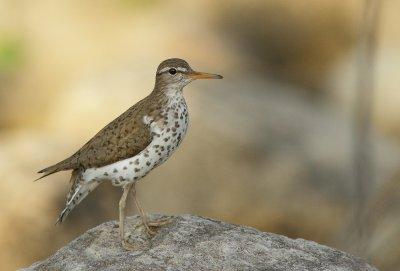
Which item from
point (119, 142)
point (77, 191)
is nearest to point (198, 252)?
point (119, 142)

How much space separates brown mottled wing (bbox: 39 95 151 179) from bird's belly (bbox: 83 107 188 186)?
2.6 inches

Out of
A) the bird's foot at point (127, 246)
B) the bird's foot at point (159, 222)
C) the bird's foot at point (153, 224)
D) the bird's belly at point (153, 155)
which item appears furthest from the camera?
the bird's foot at point (159, 222)

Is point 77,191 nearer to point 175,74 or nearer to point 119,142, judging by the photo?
A: point 119,142

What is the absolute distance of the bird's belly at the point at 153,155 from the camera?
9336 millimetres

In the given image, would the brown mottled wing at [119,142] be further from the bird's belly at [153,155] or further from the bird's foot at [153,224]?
the bird's foot at [153,224]

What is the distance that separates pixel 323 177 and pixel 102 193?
412cm

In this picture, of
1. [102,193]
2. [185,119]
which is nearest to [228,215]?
[102,193]

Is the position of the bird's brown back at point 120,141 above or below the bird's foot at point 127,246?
above

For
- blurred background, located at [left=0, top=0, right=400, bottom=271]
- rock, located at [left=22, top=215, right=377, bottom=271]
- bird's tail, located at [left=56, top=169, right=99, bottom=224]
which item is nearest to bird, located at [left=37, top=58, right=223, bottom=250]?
bird's tail, located at [left=56, top=169, right=99, bottom=224]

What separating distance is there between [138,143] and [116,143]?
0.93 ft

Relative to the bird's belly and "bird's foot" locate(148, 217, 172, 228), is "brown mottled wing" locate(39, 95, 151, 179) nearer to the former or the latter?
the bird's belly

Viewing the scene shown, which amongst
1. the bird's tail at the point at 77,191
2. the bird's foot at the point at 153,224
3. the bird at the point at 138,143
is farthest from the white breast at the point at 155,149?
the bird's foot at the point at 153,224

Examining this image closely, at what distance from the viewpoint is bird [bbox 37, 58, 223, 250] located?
9.38 m

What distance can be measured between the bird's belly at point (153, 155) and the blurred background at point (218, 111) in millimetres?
1873
